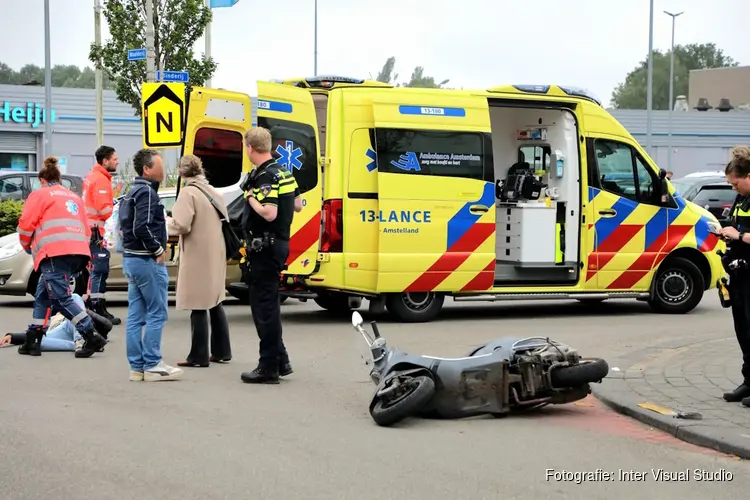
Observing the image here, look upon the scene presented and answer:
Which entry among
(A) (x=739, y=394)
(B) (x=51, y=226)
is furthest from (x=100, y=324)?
(A) (x=739, y=394)

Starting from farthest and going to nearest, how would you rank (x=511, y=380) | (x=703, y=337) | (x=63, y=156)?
1. (x=63, y=156)
2. (x=703, y=337)
3. (x=511, y=380)

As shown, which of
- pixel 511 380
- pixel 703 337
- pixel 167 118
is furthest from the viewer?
pixel 167 118

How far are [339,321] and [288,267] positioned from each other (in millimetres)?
1364

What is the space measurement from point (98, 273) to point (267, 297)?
4.21 m

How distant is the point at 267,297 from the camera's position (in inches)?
330

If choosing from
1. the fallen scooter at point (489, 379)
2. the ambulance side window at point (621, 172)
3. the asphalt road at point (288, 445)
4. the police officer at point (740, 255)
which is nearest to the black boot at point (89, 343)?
the asphalt road at point (288, 445)

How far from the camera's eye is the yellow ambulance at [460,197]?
39.3 ft

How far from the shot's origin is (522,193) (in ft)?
45.0

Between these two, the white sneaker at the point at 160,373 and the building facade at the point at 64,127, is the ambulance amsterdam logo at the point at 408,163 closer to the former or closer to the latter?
the white sneaker at the point at 160,373

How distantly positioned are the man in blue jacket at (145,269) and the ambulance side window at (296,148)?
10.3 ft

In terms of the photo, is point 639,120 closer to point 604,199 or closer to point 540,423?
point 604,199

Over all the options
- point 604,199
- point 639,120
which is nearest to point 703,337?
point 604,199

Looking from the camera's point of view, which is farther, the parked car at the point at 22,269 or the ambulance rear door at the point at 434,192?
the parked car at the point at 22,269

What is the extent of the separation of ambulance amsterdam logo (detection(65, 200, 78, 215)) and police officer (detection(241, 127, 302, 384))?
2189 mm
